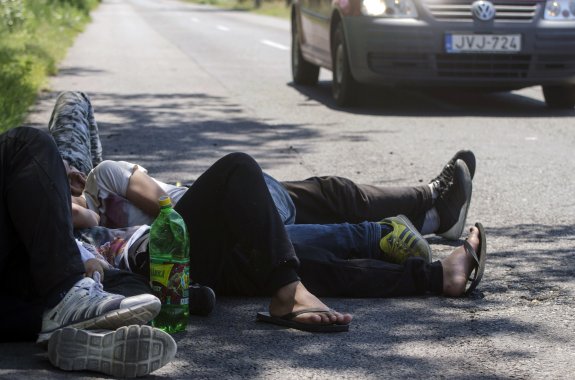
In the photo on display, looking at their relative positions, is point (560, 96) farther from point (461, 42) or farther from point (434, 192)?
point (434, 192)

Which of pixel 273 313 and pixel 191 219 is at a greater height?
pixel 191 219

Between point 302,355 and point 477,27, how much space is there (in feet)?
24.2

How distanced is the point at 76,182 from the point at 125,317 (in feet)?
3.22

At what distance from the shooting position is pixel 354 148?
29.9 feet

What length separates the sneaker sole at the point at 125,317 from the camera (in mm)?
3834

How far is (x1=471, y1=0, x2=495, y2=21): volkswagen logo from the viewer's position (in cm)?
1102

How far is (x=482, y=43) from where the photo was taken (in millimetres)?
11023

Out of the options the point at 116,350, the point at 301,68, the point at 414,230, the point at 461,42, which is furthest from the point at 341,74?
the point at 116,350

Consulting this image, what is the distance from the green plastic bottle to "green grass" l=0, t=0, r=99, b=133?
4.58m

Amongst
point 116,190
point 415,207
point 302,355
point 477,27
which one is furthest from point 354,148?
point 302,355

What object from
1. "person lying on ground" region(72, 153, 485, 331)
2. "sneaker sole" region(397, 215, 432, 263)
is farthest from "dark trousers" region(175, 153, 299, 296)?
"sneaker sole" region(397, 215, 432, 263)

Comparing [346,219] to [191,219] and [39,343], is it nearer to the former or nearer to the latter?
[191,219]

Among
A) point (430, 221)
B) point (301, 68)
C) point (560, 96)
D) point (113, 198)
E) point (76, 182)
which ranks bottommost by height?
point (301, 68)

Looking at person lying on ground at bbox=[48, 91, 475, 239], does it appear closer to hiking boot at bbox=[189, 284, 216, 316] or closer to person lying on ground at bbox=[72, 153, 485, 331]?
person lying on ground at bbox=[72, 153, 485, 331]
